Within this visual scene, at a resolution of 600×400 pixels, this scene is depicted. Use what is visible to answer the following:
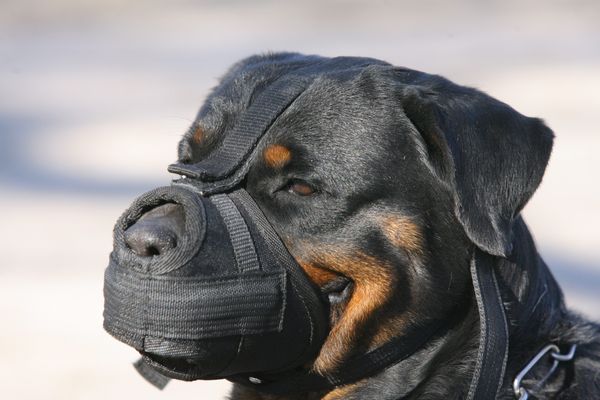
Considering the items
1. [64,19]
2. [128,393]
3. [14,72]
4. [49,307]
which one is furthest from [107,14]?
[128,393]

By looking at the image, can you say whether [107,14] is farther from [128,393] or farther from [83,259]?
[128,393]

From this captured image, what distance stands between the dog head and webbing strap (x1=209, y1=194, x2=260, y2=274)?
11 centimetres

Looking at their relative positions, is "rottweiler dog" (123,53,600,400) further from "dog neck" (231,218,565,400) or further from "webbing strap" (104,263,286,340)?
"webbing strap" (104,263,286,340)

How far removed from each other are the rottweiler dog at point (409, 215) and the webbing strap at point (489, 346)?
0.10 meters

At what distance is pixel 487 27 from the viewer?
11102mm

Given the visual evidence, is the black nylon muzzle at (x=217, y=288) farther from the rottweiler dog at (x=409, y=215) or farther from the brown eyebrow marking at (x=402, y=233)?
the brown eyebrow marking at (x=402, y=233)

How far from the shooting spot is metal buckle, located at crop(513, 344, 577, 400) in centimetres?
352

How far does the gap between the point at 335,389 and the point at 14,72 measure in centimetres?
660

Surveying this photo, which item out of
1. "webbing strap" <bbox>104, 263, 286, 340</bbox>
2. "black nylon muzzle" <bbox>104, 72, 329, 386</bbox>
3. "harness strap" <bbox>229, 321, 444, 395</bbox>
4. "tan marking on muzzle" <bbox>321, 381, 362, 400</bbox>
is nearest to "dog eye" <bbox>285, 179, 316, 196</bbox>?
"black nylon muzzle" <bbox>104, 72, 329, 386</bbox>

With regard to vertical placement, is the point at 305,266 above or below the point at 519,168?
below

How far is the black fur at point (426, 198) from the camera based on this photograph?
347 cm

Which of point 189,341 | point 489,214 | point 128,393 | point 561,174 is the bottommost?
point 128,393

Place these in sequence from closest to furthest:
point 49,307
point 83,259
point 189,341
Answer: point 189,341
point 49,307
point 83,259

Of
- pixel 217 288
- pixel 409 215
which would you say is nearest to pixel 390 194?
pixel 409 215
